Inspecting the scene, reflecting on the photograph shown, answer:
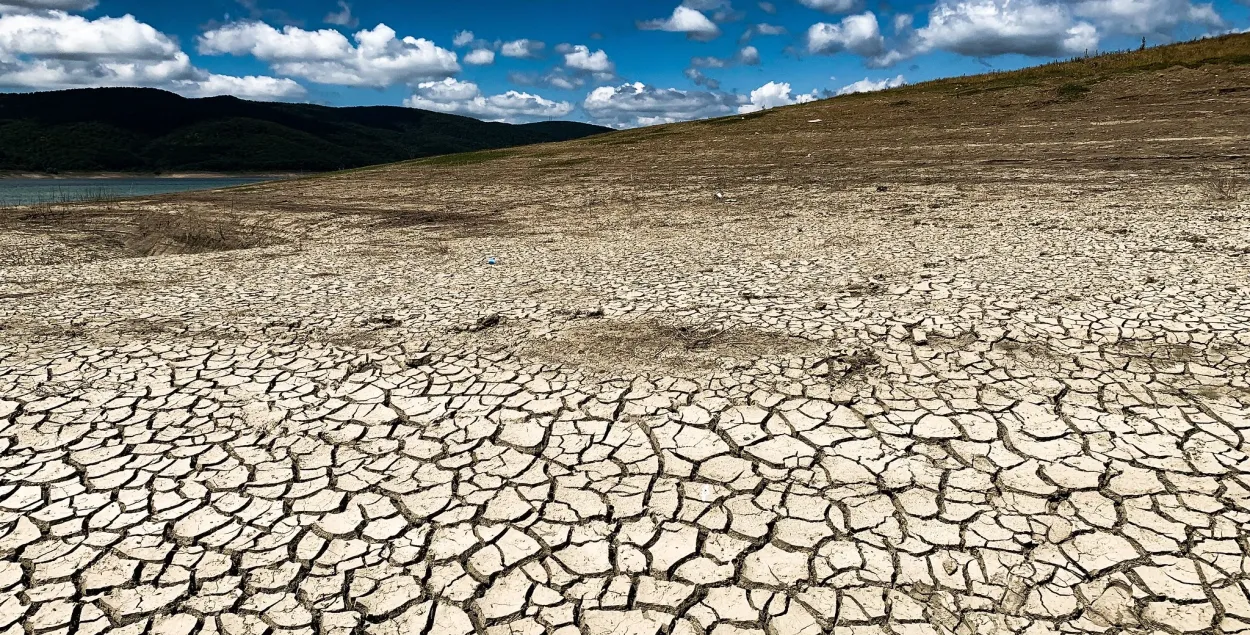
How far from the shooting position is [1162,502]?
3.06m

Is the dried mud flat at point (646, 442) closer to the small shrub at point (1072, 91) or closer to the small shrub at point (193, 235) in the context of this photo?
the small shrub at point (193, 235)

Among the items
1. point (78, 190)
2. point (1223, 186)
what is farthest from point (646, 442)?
point (78, 190)

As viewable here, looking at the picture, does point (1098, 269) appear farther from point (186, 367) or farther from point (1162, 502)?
point (186, 367)

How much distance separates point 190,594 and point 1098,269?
8249 mm

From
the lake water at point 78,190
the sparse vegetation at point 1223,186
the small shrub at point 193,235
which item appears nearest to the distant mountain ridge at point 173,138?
the lake water at point 78,190

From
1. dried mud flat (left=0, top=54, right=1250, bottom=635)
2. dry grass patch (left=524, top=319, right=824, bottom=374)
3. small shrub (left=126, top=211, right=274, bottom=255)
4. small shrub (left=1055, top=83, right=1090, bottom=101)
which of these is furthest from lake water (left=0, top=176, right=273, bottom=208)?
small shrub (left=1055, top=83, right=1090, bottom=101)

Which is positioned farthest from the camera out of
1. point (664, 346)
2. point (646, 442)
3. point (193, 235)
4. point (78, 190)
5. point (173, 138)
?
point (173, 138)

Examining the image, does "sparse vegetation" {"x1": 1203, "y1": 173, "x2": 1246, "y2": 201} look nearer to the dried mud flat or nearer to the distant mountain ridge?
the dried mud flat

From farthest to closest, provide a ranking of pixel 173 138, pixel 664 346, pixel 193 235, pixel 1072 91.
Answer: pixel 173 138 < pixel 1072 91 < pixel 193 235 < pixel 664 346

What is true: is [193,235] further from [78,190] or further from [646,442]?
[78,190]

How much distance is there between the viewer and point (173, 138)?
101938 millimetres

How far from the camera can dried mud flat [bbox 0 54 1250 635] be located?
2621 millimetres

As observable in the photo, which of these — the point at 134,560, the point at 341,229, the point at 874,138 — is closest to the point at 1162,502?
the point at 134,560

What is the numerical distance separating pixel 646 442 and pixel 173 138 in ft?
399
